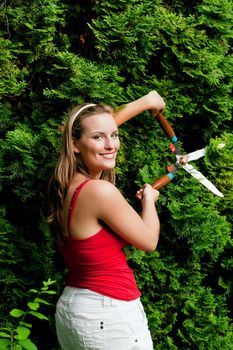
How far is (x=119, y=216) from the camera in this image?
2.50m

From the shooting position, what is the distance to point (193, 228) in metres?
3.66

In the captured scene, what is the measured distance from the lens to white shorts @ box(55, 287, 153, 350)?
8.16ft

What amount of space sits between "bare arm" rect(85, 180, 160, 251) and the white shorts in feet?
1.08

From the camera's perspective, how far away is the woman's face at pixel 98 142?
2.72 meters

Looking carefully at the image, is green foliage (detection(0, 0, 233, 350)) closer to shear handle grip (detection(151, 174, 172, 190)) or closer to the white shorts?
shear handle grip (detection(151, 174, 172, 190))

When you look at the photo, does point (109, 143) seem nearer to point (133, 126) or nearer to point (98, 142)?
point (98, 142)

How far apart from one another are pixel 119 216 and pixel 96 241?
0.17 metres

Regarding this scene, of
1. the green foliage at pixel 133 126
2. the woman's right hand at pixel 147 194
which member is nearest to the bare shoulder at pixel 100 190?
the woman's right hand at pixel 147 194

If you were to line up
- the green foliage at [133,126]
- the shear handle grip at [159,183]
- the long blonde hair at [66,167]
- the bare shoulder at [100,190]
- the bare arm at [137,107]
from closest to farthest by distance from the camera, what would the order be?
the bare shoulder at [100,190]
the long blonde hair at [66,167]
the shear handle grip at [159,183]
the bare arm at [137,107]
the green foliage at [133,126]

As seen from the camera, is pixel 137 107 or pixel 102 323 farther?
pixel 137 107

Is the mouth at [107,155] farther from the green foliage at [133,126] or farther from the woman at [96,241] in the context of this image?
the green foliage at [133,126]

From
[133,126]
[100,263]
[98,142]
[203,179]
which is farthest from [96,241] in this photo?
[133,126]

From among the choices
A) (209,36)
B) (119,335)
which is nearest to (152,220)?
(119,335)

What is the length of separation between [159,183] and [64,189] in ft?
2.15
